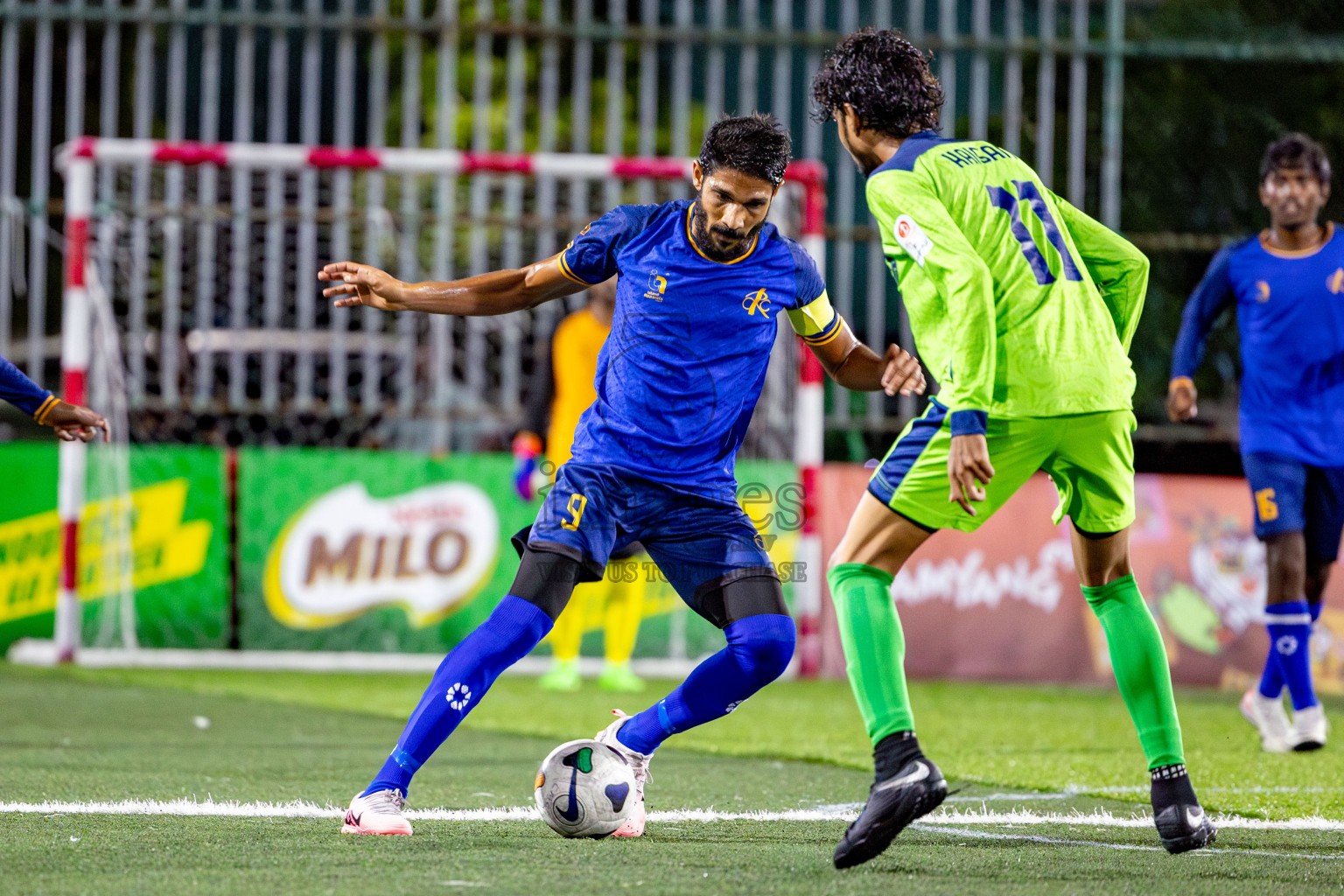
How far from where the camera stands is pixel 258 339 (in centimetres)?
1130

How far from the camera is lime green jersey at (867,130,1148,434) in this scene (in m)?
4.02

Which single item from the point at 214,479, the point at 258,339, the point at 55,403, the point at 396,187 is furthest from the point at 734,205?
the point at 396,187

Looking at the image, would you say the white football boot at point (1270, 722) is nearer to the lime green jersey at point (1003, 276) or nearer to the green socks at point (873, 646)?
the lime green jersey at point (1003, 276)

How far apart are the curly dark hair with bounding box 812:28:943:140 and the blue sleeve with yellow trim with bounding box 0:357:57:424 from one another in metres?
2.82

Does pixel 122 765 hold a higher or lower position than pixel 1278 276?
lower

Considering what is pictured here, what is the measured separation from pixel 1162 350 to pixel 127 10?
6.98 meters

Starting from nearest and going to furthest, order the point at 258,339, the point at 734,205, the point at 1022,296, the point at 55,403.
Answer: the point at 1022,296, the point at 734,205, the point at 55,403, the point at 258,339

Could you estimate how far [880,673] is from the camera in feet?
13.3

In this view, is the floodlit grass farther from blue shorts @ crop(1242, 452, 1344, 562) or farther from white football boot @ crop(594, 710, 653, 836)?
blue shorts @ crop(1242, 452, 1344, 562)

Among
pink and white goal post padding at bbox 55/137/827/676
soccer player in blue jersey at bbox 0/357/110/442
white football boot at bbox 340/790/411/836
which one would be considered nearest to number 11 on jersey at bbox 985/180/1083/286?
white football boot at bbox 340/790/411/836

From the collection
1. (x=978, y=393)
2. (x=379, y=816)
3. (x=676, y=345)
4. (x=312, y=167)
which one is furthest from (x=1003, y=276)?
(x=312, y=167)

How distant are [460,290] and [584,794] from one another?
52.5 inches

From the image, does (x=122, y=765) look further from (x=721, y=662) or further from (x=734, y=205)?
(x=734, y=205)

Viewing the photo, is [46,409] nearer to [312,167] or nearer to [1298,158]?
[1298,158]
